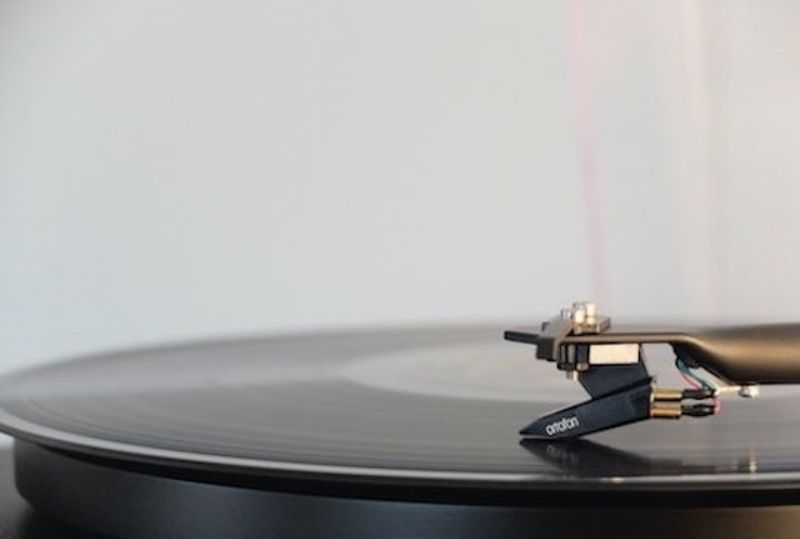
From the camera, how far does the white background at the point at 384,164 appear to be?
38.1 inches

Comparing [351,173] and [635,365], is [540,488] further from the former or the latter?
[351,173]

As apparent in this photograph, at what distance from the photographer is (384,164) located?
1.04 meters

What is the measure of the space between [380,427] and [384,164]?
51 centimetres

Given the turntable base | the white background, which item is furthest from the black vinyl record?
the white background

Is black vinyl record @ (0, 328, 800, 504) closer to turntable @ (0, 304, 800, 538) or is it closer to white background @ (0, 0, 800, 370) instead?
turntable @ (0, 304, 800, 538)

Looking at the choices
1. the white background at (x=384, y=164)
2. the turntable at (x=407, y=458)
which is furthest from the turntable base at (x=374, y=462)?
the white background at (x=384, y=164)

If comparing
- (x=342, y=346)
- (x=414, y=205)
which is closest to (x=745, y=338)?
(x=342, y=346)

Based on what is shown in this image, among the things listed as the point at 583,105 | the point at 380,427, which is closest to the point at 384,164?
the point at 583,105

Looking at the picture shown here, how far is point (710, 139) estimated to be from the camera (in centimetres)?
109

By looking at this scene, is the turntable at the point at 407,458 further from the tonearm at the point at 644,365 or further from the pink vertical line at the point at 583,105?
the pink vertical line at the point at 583,105

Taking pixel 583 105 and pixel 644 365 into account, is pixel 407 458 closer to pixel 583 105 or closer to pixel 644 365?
pixel 644 365

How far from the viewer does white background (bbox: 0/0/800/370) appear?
0.97m

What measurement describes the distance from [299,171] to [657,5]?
320 mm

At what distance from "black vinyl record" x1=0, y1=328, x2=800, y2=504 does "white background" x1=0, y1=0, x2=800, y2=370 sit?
173mm
